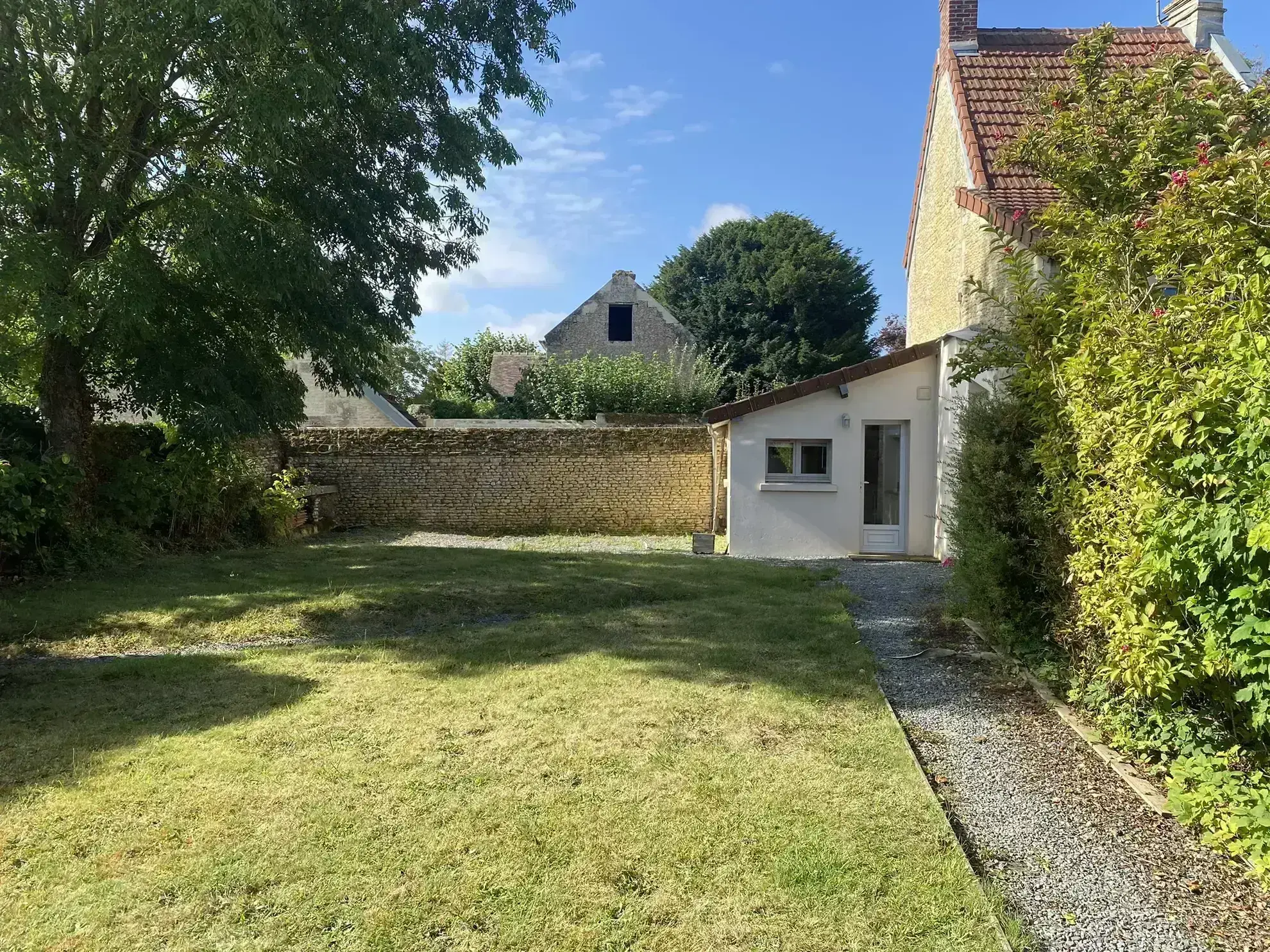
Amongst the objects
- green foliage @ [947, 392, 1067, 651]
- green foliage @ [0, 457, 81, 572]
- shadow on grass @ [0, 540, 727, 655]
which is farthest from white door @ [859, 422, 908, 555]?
green foliage @ [0, 457, 81, 572]

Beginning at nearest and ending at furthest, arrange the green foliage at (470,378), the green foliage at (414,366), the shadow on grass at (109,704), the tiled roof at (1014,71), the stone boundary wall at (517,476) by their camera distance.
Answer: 1. the shadow on grass at (109,704)
2. the tiled roof at (1014,71)
3. the stone boundary wall at (517,476)
4. the green foliage at (470,378)
5. the green foliage at (414,366)

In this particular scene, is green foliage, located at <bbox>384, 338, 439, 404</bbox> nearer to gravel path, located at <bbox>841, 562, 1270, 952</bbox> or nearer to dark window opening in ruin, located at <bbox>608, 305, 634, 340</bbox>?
dark window opening in ruin, located at <bbox>608, 305, 634, 340</bbox>

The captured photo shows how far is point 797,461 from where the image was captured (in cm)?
1272

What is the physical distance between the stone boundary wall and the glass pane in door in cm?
414

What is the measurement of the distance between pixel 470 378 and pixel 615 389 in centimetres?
1019

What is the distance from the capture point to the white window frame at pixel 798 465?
41.3ft

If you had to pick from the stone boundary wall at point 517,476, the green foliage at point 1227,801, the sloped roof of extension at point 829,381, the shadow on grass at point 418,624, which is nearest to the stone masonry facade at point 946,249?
the sloped roof of extension at point 829,381

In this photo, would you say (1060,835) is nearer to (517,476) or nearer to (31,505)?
(31,505)

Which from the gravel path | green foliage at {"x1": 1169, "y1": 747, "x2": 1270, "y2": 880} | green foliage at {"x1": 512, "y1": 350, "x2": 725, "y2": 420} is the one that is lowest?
the gravel path

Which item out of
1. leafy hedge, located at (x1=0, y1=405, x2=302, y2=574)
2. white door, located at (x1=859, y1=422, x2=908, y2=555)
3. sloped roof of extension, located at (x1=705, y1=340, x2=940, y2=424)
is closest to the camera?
leafy hedge, located at (x1=0, y1=405, x2=302, y2=574)

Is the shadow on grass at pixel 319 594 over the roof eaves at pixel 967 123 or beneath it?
beneath

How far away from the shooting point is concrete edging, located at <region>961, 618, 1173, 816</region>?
12.3 feet

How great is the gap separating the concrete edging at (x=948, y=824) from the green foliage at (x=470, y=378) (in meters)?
24.6

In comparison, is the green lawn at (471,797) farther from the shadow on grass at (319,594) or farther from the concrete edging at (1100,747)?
the concrete edging at (1100,747)
